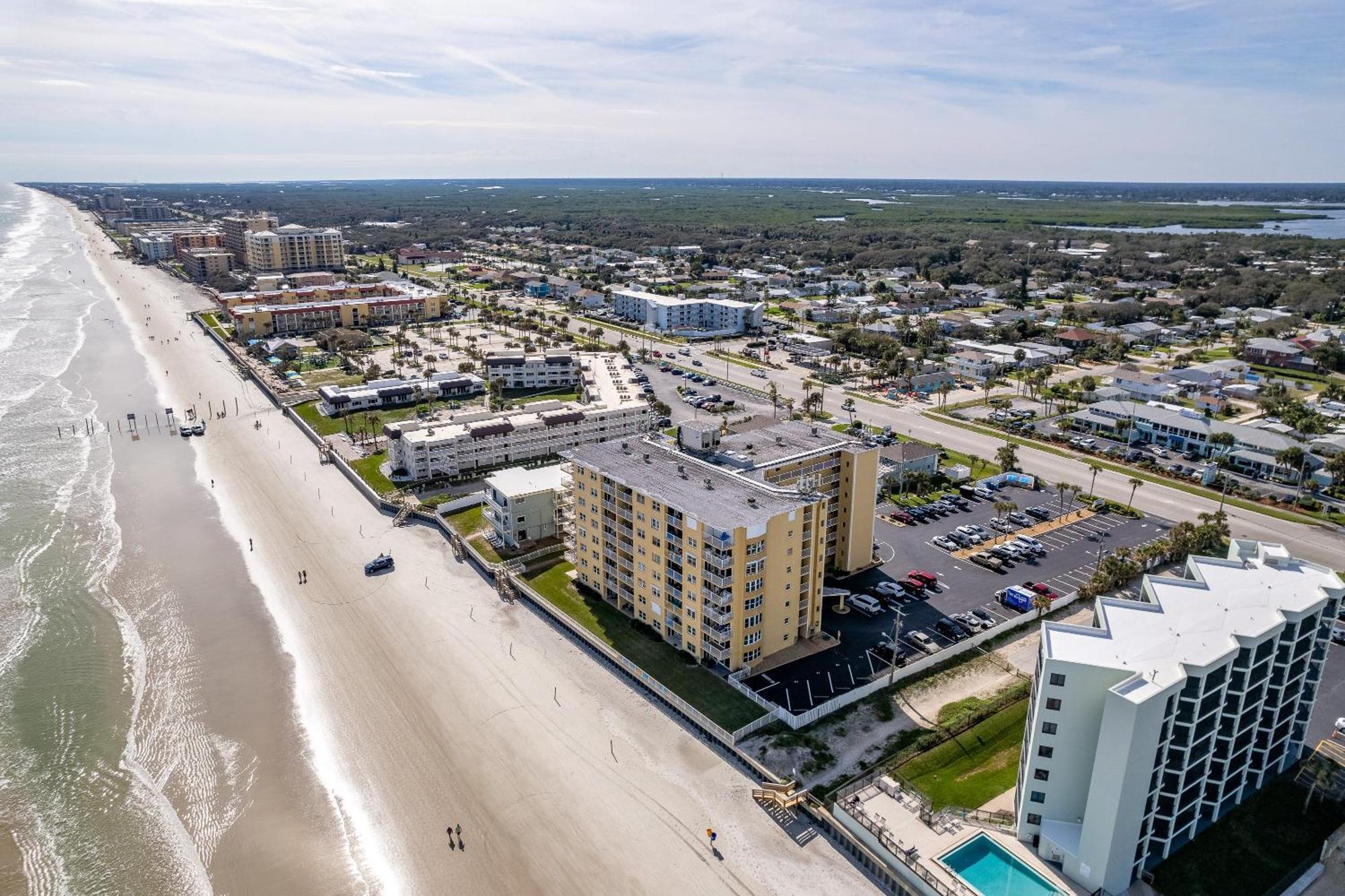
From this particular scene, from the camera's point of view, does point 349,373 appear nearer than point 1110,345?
Yes

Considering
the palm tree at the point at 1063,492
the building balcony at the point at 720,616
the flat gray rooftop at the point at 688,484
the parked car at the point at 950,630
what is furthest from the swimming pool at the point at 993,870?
the palm tree at the point at 1063,492

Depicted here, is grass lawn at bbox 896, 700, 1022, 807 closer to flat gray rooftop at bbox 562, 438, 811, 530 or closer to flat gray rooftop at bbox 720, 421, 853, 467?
flat gray rooftop at bbox 562, 438, 811, 530

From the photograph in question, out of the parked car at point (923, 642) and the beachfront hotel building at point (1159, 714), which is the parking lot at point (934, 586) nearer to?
the parked car at point (923, 642)

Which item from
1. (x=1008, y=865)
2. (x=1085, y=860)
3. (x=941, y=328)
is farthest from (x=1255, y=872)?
(x=941, y=328)

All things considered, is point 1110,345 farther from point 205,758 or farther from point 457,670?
point 205,758

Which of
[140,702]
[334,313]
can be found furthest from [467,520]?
[334,313]

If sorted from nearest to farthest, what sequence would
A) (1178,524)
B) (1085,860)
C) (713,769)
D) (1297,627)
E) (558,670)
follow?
1. (1085,860)
2. (1297,627)
3. (713,769)
4. (558,670)
5. (1178,524)

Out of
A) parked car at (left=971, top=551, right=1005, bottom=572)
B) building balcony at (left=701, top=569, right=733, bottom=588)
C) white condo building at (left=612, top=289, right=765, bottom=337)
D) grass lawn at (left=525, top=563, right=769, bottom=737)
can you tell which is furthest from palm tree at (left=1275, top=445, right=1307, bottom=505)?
white condo building at (left=612, top=289, right=765, bottom=337)
